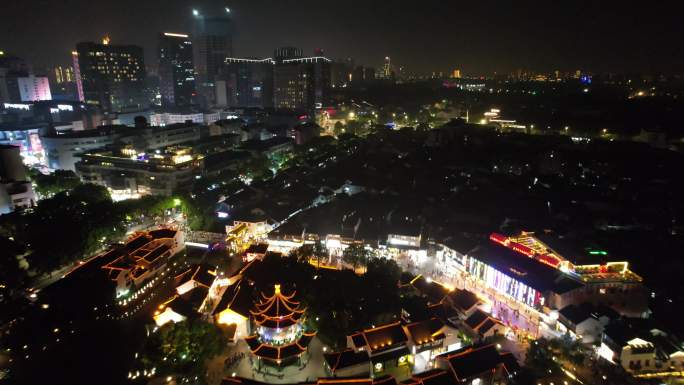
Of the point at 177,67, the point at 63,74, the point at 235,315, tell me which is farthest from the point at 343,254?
the point at 63,74

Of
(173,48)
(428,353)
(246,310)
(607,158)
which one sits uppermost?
(173,48)

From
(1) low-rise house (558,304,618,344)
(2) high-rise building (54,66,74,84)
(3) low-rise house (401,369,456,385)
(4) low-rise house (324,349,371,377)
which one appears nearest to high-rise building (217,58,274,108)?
(2) high-rise building (54,66,74,84)

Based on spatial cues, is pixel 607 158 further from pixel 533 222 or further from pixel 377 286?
pixel 377 286

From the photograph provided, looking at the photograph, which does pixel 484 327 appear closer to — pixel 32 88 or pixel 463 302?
pixel 463 302

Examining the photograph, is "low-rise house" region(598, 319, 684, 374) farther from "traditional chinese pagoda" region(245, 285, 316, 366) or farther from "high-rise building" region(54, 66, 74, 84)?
"high-rise building" region(54, 66, 74, 84)

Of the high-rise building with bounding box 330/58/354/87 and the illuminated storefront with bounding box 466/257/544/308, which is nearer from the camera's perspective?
the illuminated storefront with bounding box 466/257/544/308

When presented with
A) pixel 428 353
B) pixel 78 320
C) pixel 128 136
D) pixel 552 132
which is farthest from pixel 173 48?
pixel 428 353
